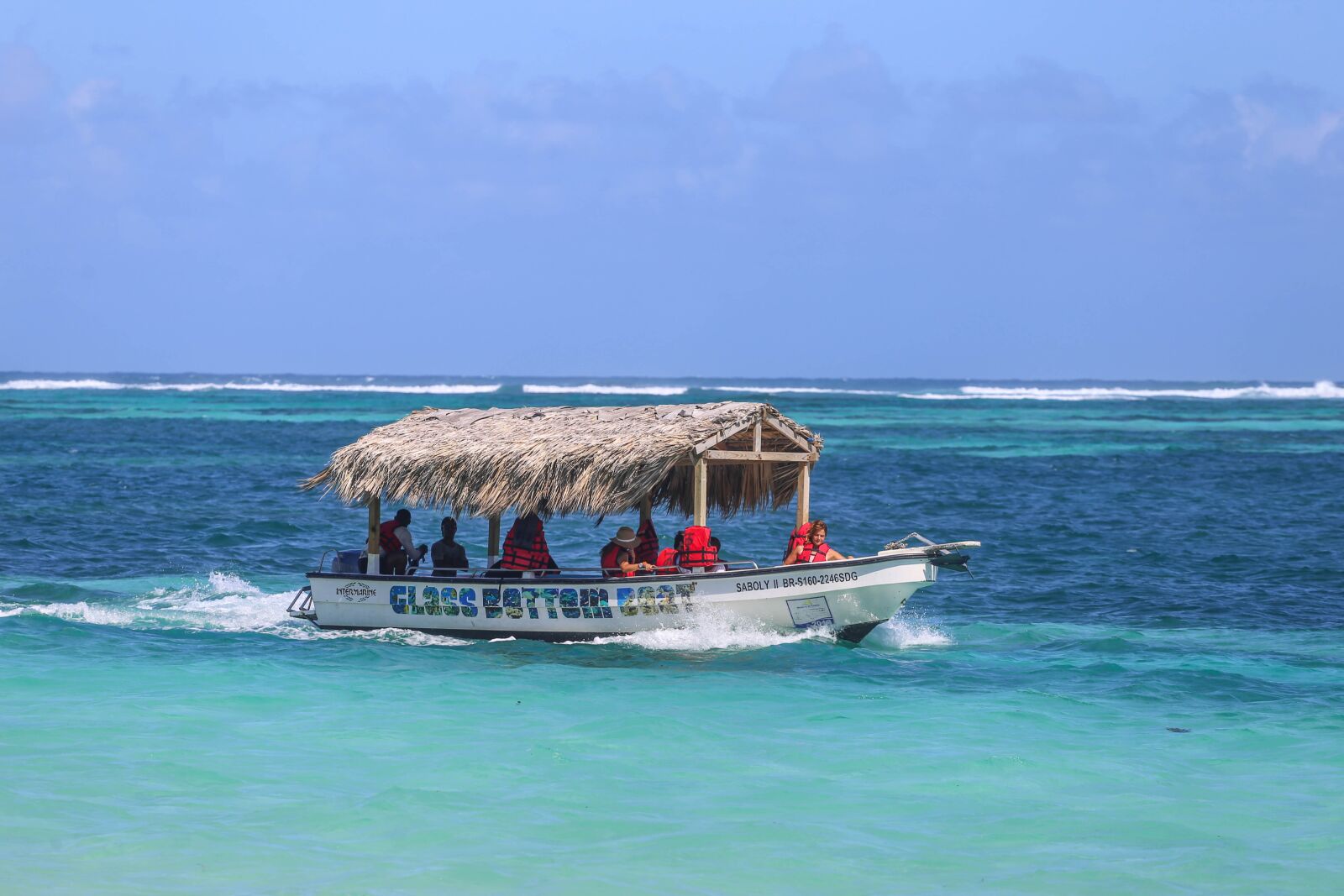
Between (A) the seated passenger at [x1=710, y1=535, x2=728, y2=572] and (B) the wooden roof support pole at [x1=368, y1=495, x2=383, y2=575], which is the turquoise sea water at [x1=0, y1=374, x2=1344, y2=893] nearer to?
(A) the seated passenger at [x1=710, y1=535, x2=728, y2=572]

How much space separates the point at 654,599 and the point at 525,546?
163 centimetres

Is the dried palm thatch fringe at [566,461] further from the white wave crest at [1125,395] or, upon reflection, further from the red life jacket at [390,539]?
the white wave crest at [1125,395]

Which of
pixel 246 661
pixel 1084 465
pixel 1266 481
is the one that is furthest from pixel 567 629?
pixel 1084 465

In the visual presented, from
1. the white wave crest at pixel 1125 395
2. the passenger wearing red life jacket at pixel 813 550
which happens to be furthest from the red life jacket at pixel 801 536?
the white wave crest at pixel 1125 395

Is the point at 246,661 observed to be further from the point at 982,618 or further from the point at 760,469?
the point at 982,618

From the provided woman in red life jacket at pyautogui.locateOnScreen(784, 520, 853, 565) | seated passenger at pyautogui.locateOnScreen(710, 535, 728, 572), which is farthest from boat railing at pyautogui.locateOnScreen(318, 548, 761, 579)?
woman in red life jacket at pyautogui.locateOnScreen(784, 520, 853, 565)

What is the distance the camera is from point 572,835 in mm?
9102

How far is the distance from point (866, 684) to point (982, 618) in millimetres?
4524

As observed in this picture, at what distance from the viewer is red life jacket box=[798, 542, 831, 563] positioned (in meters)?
14.3

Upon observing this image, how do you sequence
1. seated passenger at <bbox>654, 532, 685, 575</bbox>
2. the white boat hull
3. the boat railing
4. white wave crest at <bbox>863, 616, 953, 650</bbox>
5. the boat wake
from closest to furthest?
the white boat hull
the boat railing
seated passenger at <bbox>654, 532, 685, 575</bbox>
white wave crest at <bbox>863, 616, 953, 650</bbox>
the boat wake

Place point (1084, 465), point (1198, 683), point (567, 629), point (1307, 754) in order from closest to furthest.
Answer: point (1307, 754) → point (1198, 683) → point (567, 629) → point (1084, 465)

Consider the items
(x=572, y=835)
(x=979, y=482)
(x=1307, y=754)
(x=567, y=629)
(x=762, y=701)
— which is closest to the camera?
(x=572, y=835)

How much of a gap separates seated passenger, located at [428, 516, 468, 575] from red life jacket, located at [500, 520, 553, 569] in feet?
2.35

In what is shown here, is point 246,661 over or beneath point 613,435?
beneath
